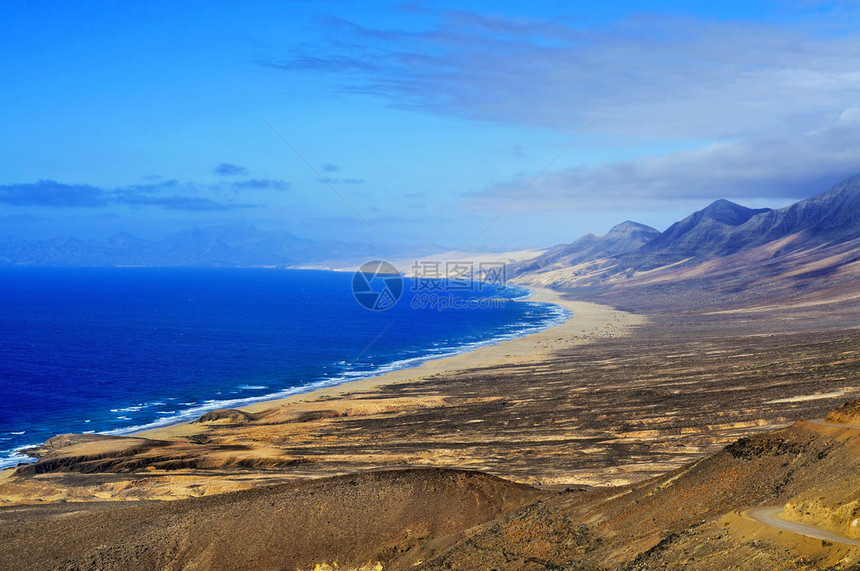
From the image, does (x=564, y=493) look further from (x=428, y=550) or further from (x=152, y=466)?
(x=152, y=466)

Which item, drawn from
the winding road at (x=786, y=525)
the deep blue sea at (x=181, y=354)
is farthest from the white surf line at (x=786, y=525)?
the deep blue sea at (x=181, y=354)

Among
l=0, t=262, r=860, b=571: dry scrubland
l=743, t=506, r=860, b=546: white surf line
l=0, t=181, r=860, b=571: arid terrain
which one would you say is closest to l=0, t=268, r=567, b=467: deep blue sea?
l=0, t=181, r=860, b=571: arid terrain

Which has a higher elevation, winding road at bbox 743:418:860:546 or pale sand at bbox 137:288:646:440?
winding road at bbox 743:418:860:546

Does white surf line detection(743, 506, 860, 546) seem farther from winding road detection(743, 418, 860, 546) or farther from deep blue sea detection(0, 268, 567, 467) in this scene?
deep blue sea detection(0, 268, 567, 467)

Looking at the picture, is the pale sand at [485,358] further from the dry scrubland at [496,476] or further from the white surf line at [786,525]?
the white surf line at [786,525]

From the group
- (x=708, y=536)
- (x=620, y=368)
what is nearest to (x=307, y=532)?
(x=708, y=536)
